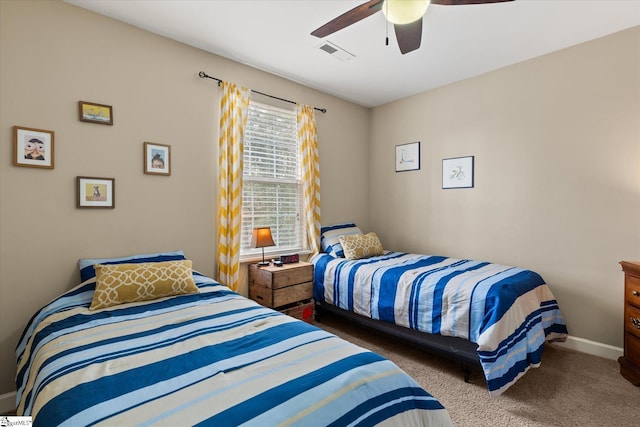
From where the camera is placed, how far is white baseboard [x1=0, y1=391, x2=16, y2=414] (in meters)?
1.98

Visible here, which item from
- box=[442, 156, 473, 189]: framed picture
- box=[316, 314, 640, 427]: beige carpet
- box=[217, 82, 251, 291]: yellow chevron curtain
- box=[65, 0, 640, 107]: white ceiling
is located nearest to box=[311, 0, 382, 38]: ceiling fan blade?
box=[65, 0, 640, 107]: white ceiling

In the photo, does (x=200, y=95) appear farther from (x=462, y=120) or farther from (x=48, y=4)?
(x=462, y=120)

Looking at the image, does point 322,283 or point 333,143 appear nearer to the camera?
point 322,283

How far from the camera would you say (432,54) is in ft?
9.79

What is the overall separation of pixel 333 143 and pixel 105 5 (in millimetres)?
2618

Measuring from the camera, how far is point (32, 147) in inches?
81.8

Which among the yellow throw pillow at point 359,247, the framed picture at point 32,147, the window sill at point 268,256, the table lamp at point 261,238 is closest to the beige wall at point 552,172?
the yellow throw pillow at point 359,247

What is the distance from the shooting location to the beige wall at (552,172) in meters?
2.64

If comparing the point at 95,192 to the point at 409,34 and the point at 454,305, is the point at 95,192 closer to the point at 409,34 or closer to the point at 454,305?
the point at 409,34

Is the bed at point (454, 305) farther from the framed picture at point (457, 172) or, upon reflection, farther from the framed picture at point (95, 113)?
the framed picture at point (95, 113)

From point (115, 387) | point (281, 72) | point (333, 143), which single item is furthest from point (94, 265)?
point (333, 143)

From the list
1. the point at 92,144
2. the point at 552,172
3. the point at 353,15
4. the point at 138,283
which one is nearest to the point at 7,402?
the point at 138,283

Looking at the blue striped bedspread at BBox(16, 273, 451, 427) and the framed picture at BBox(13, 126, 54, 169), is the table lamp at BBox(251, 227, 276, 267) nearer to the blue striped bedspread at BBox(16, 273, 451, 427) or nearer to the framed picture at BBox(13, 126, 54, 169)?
the blue striped bedspread at BBox(16, 273, 451, 427)

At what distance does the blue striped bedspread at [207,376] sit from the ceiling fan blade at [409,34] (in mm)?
1890
